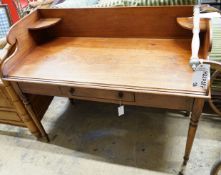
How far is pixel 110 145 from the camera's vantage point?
5.18ft

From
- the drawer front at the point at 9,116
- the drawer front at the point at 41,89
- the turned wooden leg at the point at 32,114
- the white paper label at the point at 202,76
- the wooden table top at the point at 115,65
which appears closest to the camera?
the white paper label at the point at 202,76

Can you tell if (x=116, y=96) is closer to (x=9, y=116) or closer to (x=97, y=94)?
(x=97, y=94)

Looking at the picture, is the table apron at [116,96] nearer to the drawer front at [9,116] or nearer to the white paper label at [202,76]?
the white paper label at [202,76]

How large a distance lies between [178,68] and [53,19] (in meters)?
0.90

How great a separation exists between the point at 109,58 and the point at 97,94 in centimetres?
23

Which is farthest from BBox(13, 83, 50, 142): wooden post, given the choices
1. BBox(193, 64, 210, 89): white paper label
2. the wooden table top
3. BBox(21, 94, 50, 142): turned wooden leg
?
BBox(193, 64, 210, 89): white paper label

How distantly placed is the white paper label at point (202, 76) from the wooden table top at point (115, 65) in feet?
0.09

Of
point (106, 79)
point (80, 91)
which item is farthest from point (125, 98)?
point (80, 91)

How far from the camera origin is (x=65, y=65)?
1.24m

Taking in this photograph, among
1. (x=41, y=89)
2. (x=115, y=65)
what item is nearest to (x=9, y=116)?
(x=41, y=89)

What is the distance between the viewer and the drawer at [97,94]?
1.10 m

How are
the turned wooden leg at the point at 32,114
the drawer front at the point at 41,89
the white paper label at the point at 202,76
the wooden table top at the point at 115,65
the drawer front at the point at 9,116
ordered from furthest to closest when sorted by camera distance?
the drawer front at the point at 9,116 → the turned wooden leg at the point at 32,114 → the drawer front at the point at 41,89 → the wooden table top at the point at 115,65 → the white paper label at the point at 202,76

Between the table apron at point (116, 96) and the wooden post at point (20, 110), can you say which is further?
the wooden post at point (20, 110)

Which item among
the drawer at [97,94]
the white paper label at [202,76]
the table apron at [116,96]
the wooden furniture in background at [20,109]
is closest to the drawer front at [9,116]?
the wooden furniture in background at [20,109]
